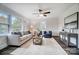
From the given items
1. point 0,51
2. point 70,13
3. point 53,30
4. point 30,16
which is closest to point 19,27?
point 30,16

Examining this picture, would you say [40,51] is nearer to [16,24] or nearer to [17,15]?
[16,24]

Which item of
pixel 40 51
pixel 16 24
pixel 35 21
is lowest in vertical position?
pixel 40 51

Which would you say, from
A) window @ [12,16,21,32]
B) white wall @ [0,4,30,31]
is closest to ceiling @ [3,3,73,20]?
white wall @ [0,4,30,31]

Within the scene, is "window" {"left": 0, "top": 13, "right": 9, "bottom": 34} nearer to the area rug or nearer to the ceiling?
the ceiling

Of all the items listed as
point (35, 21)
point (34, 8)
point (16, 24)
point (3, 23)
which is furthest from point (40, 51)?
point (3, 23)

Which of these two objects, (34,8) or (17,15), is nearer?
(34,8)

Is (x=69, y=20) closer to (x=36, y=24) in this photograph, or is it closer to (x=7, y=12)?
(x=36, y=24)

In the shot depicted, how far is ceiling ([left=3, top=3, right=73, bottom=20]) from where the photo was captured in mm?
3345

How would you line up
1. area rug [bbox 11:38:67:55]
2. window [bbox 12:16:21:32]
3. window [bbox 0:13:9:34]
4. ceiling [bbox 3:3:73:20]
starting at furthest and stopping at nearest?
window [bbox 12:16:21:32] → window [bbox 0:13:9:34] → area rug [bbox 11:38:67:55] → ceiling [bbox 3:3:73:20]

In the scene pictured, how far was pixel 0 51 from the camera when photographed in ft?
11.4

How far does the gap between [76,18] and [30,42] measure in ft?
8.54

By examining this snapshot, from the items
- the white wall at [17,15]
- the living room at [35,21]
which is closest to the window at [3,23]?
the living room at [35,21]

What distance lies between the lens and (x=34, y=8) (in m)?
3.63
